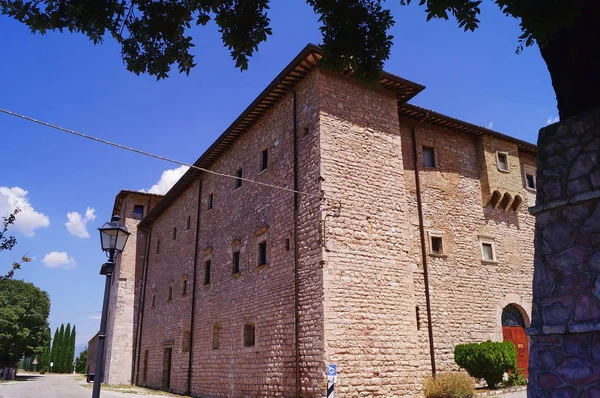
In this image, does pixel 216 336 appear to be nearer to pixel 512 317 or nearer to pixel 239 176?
pixel 239 176

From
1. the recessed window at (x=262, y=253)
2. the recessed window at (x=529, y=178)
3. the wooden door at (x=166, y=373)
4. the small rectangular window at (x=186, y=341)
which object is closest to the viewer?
the recessed window at (x=262, y=253)

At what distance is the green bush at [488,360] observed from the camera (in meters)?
12.3

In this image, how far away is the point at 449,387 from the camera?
36.0 ft

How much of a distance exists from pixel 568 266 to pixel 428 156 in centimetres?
1161

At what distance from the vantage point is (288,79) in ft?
44.8

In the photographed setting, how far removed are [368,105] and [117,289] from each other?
21057mm

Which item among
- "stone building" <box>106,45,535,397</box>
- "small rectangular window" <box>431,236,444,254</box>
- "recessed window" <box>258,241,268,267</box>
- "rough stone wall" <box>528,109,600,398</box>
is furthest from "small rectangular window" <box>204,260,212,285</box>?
"rough stone wall" <box>528,109,600,398</box>

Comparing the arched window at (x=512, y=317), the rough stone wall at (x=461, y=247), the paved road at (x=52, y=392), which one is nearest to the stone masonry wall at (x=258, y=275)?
the paved road at (x=52, y=392)

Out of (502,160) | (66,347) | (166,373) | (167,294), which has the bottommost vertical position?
(166,373)

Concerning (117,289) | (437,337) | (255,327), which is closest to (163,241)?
(117,289)

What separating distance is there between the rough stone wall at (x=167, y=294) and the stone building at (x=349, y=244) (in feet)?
1.35

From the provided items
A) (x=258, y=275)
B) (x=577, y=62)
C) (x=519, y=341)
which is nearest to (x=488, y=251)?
(x=519, y=341)

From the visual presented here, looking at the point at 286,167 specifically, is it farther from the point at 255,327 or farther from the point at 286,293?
the point at 255,327

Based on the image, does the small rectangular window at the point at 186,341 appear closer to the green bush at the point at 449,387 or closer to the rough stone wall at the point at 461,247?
the rough stone wall at the point at 461,247
